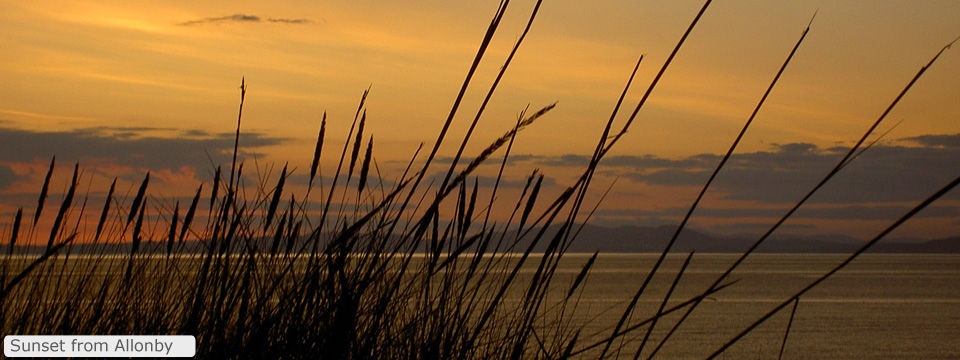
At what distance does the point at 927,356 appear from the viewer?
5789 millimetres

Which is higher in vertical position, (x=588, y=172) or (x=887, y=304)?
(x=588, y=172)

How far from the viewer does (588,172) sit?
1106 millimetres

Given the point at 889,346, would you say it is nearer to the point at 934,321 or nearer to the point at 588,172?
the point at 934,321

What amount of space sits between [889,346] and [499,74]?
6248 mm

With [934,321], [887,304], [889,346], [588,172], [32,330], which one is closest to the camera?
[588,172]

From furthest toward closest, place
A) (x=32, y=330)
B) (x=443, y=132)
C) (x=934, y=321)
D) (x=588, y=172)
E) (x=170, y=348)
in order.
Result: (x=934, y=321), (x=32, y=330), (x=170, y=348), (x=588, y=172), (x=443, y=132)

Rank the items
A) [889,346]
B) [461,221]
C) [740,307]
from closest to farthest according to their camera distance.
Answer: [461,221] < [889,346] < [740,307]

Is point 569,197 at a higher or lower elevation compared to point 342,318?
higher

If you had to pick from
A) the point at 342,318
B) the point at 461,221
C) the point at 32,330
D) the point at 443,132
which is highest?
the point at 443,132

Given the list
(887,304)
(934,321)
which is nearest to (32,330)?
(934,321)

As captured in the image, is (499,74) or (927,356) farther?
(927,356)

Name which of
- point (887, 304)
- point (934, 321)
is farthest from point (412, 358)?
point (887, 304)

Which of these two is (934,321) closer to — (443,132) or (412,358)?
(412,358)

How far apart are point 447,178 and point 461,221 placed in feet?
0.60
